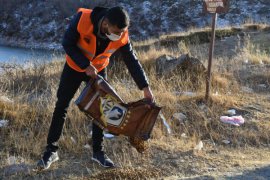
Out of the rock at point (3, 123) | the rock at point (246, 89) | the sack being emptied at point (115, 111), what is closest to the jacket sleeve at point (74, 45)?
the sack being emptied at point (115, 111)

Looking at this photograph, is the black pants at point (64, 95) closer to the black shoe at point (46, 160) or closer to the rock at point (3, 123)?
the black shoe at point (46, 160)

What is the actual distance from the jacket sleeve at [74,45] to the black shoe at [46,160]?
1042 millimetres

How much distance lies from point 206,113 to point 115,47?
2.48 meters

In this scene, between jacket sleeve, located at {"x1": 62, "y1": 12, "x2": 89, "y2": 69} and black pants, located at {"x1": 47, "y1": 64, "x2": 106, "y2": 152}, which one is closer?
jacket sleeve, located at {"x1": 62, "y1": 12, "x2": 89, "y2": 69}

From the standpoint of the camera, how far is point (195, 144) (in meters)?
5.18

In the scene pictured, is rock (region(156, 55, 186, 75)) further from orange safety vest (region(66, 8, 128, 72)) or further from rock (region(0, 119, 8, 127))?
orange safety vest (region(66, 8, 128, 72))

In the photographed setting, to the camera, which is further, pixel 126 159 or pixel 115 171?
pixel 126 159

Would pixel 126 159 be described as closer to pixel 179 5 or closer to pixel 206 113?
pixel 206 113

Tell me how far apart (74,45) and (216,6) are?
113 inches

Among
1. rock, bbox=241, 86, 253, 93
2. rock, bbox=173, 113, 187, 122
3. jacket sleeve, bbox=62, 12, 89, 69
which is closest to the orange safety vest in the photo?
jacket sleeve, bbox=62, 12, 89, 69

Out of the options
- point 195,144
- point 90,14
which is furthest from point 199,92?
point 90,14

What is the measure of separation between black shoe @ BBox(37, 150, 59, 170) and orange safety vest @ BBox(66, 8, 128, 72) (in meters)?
0.90

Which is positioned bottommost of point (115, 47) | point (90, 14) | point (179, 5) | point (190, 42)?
point (179, 5)

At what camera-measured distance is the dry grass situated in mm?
4539
